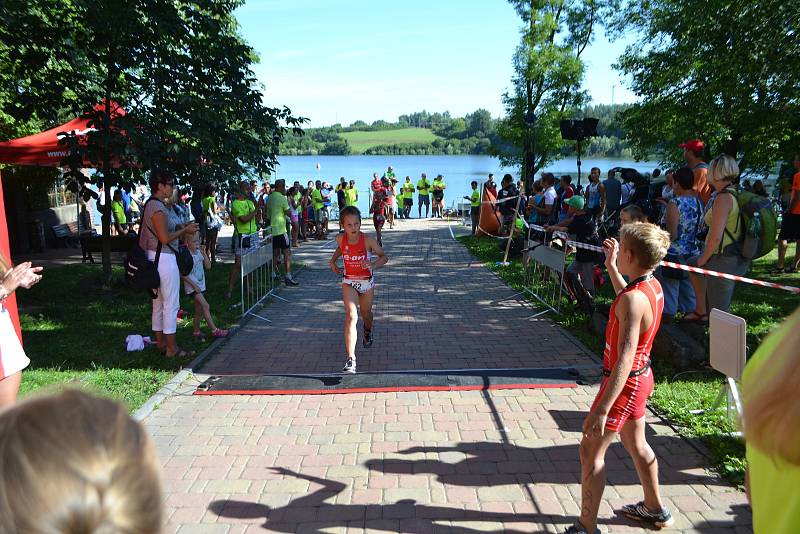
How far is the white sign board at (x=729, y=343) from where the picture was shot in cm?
401

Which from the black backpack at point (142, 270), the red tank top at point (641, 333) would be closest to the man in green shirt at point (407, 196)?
the black backpack at point (142, 270)

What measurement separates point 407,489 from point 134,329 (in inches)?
223

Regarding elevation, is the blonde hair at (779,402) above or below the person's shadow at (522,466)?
above

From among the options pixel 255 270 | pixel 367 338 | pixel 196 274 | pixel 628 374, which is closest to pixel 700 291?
pixel 367 338

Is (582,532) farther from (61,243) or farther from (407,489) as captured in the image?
(61,243)

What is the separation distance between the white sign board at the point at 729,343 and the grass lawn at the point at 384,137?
409ft

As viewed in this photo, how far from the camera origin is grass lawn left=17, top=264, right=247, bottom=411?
19.5 ft

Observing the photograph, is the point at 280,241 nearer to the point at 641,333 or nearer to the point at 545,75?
the point at 641,333

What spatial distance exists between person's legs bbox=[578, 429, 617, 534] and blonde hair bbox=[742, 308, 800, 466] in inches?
76.5

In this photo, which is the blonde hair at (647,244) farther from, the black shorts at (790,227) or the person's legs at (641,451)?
the black shorts at (790,227)

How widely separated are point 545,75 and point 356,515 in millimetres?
23443

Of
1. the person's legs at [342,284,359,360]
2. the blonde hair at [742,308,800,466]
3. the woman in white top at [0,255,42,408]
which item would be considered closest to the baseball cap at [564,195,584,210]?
the person's legs at [342,284,359,360]

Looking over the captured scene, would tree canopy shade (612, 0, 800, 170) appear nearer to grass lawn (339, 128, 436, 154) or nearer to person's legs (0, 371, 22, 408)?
person's legs (0, 371, 22, 408)

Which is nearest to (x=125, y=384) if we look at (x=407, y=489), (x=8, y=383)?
(x=8, y=383)
